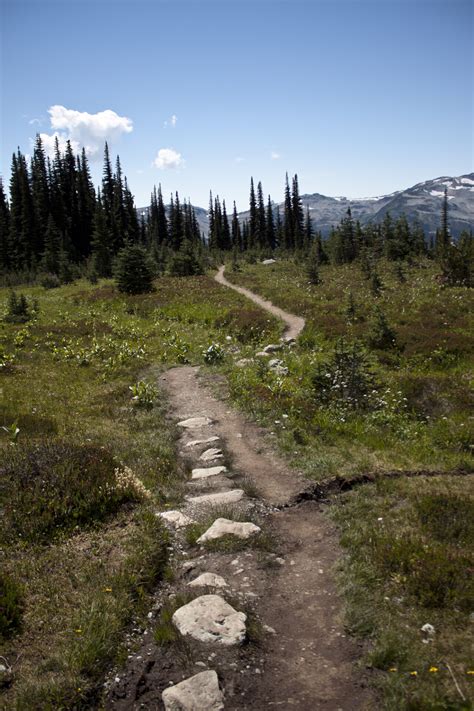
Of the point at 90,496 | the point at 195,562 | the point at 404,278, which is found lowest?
the point at 195,562

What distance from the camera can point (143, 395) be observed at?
47.9 feet

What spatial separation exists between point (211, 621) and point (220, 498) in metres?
3.24

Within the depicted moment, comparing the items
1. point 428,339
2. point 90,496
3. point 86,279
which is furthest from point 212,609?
point 86,279

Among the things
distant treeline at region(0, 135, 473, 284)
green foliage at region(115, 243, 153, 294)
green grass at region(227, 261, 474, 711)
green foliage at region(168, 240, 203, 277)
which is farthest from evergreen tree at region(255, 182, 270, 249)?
green grass at region(227, 261, 474, 711)

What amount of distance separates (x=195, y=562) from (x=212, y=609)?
1.26 metres

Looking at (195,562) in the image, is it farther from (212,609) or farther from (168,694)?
(168,694)

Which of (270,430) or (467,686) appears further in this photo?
(270,430)

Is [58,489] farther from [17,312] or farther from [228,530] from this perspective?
[17,312]

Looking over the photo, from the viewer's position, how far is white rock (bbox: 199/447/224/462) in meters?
10.5

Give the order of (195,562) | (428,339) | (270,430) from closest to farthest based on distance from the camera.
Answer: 1. (195,562)
2. (270,430)
3. (428,339)

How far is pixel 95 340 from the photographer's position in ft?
74.3

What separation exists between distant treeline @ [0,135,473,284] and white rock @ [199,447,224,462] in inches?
1309

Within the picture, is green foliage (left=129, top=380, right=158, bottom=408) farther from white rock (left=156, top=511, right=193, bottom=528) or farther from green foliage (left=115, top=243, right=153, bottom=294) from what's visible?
green foliage (left=115, top=243, right=153, bottom=294)

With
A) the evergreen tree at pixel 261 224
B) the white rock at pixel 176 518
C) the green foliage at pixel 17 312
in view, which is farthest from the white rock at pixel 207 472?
the evergreen tree at pixel 261 224
